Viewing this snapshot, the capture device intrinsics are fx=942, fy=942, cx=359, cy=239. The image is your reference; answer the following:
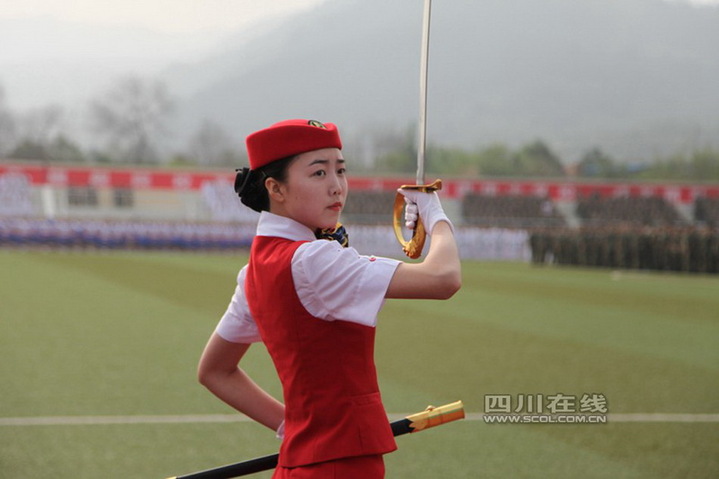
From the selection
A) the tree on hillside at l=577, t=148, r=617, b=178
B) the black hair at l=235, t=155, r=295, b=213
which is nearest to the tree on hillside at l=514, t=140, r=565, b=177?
the tree on hillside at l=577, t=148, r=617, b=178

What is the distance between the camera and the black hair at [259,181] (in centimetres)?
223

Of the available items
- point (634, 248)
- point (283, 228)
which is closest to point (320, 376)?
point (283, 228)

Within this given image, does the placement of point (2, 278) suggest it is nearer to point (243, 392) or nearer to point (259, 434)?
point (259, 434)

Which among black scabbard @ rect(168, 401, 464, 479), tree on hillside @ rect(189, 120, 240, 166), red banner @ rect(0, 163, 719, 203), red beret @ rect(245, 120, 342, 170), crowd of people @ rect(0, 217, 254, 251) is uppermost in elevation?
tree on hillside @ rect(189, 120, 240, 166)

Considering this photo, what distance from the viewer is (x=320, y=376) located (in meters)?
2.13

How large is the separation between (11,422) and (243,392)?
3.69 meters

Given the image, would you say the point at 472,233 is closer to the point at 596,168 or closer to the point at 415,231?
the point at 415,231

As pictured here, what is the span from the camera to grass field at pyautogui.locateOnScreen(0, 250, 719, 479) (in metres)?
4.95

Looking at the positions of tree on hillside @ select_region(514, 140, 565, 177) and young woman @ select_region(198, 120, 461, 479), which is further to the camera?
tree on hillside @ select_region(514, 140, 565, 177)

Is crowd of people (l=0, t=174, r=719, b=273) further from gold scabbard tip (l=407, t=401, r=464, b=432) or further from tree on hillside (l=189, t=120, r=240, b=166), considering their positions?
tree on hillside (l=189, t=120, r=240, b=166)

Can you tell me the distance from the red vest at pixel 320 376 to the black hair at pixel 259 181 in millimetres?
173

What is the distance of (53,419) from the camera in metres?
5.80

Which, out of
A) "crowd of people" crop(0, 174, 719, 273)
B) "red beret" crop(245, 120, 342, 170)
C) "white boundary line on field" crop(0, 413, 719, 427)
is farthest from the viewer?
"crowd of people" crop(0, 174, 719, 273)

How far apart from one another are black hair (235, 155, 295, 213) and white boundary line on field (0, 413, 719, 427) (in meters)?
3.72
